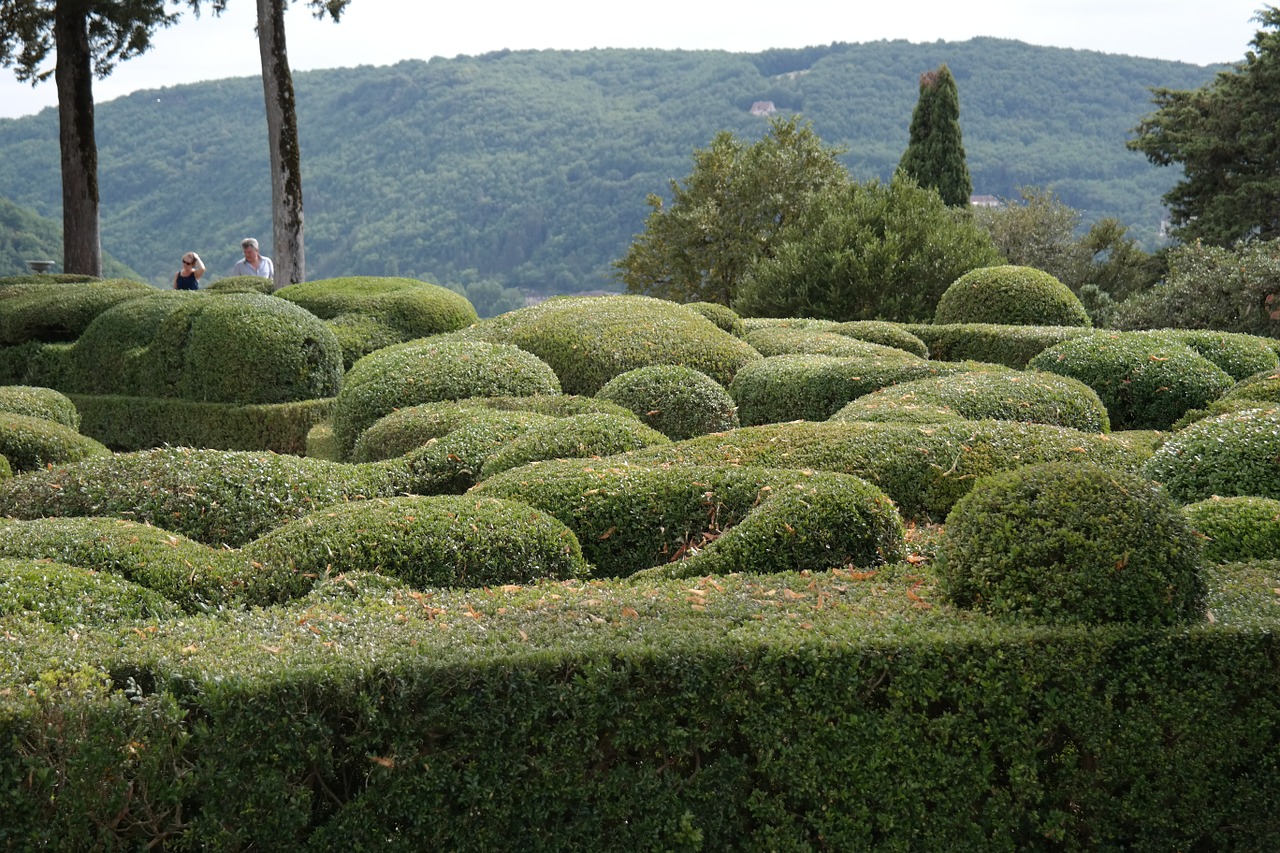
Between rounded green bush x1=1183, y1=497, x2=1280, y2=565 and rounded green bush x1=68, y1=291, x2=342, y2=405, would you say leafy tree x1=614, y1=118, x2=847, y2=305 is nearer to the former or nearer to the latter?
rounded green bush x1=68, y1=291, x2=342, y2=405

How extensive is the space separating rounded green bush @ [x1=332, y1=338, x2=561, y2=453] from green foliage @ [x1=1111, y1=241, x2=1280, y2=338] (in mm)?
10153

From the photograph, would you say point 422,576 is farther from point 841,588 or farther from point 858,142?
point 858,142

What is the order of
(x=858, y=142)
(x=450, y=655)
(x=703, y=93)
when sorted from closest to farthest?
(x=450, y=655)
(x=858, y=142)
(x=703, y=93)

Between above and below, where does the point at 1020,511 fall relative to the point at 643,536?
above

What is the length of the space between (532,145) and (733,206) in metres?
54.2

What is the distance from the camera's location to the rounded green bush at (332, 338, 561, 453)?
28.2ft

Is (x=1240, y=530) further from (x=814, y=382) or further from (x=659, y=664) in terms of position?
(x=814, y=382)

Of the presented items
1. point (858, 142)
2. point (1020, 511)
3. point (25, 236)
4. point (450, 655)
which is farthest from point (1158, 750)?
point (858, 142)

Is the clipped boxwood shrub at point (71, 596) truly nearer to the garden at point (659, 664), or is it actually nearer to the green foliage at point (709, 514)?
the garden at point (659, 664)

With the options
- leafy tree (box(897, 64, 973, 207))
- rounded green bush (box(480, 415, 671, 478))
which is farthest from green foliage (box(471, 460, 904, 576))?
leafy tree (box(897, 64, 973, 207))

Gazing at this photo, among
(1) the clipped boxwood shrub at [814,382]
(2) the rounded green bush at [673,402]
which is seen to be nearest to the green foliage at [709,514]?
(2) the rounded green bush at [673,402]

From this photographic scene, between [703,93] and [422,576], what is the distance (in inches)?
3199

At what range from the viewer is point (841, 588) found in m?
4.10

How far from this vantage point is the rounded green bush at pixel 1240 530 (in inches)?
185
